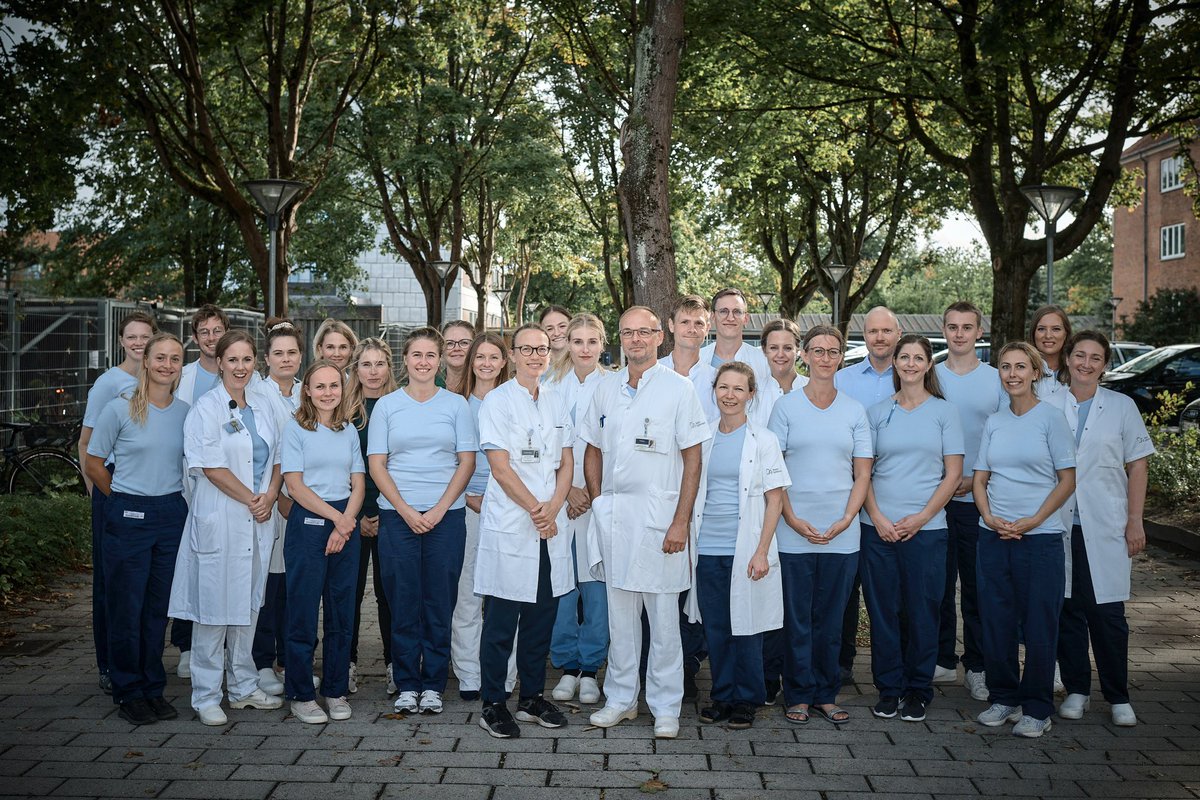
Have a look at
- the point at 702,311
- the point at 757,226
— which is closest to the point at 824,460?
the point at 702,311

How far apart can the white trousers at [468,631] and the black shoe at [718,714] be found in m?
1.12

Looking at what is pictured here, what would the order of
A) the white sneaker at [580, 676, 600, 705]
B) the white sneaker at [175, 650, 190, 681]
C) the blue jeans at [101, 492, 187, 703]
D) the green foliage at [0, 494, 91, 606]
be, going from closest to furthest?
1. the blue jeans at [101, 492, 187, 703]
2. the white sneaker at [580, 676, 600, 705]
3. the white sneaker at [175, 650, 190, 681]
4. the green foliage at [0, 494, 91, 606]

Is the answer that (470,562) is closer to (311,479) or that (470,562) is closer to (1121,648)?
(311,479)

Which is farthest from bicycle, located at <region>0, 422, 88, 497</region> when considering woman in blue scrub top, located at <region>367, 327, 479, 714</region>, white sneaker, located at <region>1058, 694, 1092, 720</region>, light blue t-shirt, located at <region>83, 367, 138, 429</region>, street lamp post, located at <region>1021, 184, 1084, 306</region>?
street lamp post, located at <region>1021, 184, 1084, 306</region>

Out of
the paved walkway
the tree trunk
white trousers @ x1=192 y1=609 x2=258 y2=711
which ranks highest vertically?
the tree trunk

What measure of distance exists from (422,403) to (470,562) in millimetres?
1012

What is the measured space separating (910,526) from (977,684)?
1165mm

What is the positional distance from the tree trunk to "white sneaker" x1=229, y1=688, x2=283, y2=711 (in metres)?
5.12

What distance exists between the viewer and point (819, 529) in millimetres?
5871

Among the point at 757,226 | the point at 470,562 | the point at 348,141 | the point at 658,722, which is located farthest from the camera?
the point at 757,226

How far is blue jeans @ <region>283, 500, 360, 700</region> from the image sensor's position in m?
5.83

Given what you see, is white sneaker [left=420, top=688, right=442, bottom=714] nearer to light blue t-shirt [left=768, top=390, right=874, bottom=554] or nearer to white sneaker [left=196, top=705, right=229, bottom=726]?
white sneaker [left=196, top=705, right=229, bottom=726]

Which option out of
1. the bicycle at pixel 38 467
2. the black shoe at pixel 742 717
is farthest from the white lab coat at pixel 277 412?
the bicycle at pixel 38 467

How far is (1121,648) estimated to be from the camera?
5855 millimetres
